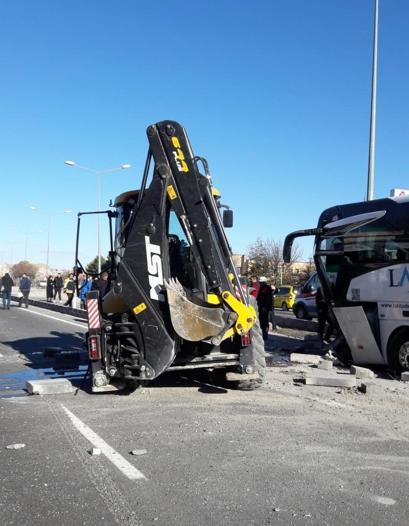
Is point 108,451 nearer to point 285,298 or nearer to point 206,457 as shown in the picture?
point 206,457

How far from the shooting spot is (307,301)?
2514 centimetres

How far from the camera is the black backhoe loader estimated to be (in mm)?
7098

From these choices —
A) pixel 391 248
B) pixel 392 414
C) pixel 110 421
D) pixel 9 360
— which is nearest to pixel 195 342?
pixel 110 421

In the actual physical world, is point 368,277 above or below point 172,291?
above

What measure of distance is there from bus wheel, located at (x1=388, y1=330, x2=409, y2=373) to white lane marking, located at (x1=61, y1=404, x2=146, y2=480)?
5803 millimetres

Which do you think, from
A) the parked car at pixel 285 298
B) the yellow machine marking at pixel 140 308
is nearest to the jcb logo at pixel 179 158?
the yellow machine marking at pixel 140 308

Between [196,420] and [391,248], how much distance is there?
17.3ft

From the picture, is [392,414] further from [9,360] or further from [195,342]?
[9,360]

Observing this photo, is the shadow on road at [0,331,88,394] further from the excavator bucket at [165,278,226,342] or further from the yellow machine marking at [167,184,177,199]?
the yellow machine marking at [167,184,177,199]

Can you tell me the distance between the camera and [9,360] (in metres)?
11.4

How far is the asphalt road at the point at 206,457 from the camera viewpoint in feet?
13.2

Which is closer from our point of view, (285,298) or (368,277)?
(368,277)

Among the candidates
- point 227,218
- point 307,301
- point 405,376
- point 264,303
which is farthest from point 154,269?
point 307,301

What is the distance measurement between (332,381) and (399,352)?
6.42 feet
